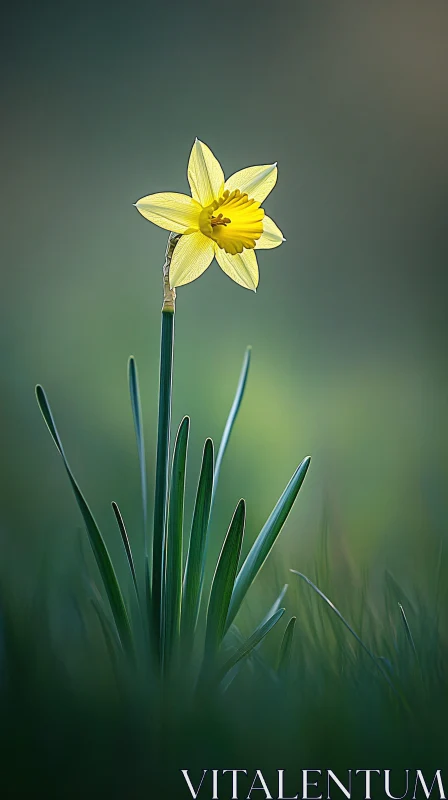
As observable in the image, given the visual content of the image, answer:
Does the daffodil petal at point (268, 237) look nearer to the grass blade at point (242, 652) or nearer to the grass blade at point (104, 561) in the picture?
the grass blade at point (104, 561)

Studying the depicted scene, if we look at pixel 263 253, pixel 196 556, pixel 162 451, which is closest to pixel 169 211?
pixel 162 451

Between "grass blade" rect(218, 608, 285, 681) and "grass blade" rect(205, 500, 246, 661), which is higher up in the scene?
"grass blade" rect(205, 500, 246, 661)

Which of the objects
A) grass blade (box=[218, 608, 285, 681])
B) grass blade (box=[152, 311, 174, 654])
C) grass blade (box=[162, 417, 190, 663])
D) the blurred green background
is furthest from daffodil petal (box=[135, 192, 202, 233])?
the blurred green background

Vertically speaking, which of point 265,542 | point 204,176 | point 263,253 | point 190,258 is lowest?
point 265,542

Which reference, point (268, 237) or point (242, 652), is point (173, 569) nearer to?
point (242, 652)

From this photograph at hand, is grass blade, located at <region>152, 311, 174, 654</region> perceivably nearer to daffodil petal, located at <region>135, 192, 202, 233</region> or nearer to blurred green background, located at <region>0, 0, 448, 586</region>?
daffodil petal, located at <region>135, 192, 202, 233</region>
